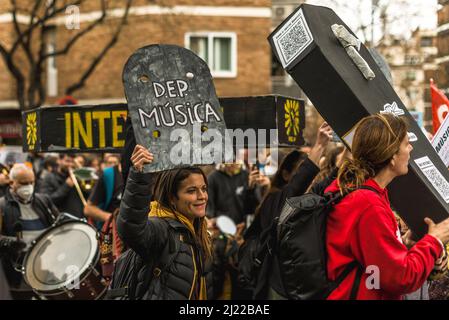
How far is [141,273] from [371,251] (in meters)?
1.20

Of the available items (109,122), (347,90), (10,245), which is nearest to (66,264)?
(10,245)

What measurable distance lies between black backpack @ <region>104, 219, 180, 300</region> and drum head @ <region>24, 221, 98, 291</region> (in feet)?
10.1

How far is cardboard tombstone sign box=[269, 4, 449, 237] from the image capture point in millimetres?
4012

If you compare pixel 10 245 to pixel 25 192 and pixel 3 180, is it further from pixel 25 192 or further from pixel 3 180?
pixel 3 180

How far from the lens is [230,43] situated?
29078 millimetres

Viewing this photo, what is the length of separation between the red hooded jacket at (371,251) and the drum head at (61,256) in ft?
13.1

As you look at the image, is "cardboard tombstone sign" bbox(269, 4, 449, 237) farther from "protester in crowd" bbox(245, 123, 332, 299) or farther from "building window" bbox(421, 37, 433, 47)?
"building window" bbox(421, 37, 433, 47)

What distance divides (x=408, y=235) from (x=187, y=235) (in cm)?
112

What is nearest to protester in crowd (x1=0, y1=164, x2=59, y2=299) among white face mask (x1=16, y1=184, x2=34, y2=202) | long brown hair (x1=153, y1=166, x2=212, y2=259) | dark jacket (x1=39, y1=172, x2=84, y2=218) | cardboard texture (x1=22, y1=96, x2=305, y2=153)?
white face mask (x1=16, y1=184, x2=34, y2=202)

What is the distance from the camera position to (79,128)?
6.35m

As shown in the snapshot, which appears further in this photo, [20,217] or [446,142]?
[20,217]
